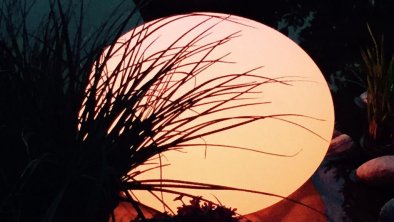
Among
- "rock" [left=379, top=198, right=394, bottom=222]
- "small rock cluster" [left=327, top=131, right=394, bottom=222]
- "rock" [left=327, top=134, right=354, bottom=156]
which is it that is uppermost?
"rock" [left=327, top=134, right=354, bottom=156]

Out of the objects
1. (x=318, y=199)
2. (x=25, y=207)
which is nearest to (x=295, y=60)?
(x=318, y=199)

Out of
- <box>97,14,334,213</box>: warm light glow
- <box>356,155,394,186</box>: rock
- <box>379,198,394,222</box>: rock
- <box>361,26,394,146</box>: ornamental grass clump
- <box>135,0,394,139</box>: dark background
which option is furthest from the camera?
<box>135,0,394,139</box>: dark background

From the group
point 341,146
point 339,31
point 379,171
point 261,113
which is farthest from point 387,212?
point 339,31

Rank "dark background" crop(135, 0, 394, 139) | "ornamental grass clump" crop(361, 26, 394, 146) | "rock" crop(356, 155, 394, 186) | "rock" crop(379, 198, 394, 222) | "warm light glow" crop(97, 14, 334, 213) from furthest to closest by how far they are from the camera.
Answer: "dark background" crop(135, 0, 394, 139) < "ornamental grass clump" crop(361, 26, 394, 146) < "rock" crop(356, 155, 394, 186) < "rock" crop(379, 198, 394, 222) < "warm light glow" crop(97, 14, 334, 213)

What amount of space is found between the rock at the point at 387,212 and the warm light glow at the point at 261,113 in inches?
18.5

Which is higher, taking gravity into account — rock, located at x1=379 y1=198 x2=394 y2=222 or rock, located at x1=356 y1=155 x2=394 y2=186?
rock, located at x1=356 y1=155 x2=394 y2=186

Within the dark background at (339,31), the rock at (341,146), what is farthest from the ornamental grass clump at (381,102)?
the dark background at (339,31)

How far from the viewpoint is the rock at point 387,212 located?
2.64 meters

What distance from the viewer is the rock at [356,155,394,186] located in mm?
2934

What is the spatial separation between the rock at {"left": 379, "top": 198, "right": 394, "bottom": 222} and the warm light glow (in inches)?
18.5

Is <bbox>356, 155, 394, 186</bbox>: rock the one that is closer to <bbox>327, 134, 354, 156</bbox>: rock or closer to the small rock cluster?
the small rock cluster

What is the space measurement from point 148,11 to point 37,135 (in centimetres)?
230

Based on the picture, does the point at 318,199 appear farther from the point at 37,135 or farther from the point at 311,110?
the point at 37,135

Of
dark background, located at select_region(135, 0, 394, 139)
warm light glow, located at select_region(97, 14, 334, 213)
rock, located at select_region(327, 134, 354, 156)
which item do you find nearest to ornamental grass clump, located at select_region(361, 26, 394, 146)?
rock, located at select_region(327, 134, 354, 156)
